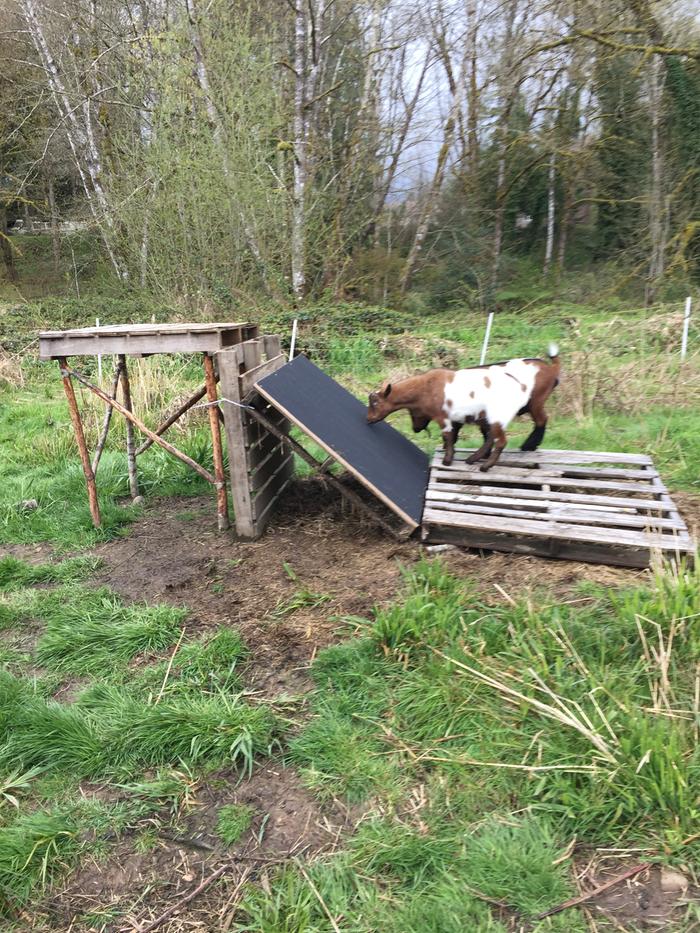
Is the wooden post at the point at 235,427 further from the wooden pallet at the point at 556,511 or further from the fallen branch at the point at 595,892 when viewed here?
the fallen branch at the point at 595,892

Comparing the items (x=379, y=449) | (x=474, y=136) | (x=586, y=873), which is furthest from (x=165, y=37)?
(x=586, y=873)

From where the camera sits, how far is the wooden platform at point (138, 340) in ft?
14.4

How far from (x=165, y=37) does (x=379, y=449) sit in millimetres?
12725

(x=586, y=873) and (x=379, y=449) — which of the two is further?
(x=379, y=449)

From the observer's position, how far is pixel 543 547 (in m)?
3.82

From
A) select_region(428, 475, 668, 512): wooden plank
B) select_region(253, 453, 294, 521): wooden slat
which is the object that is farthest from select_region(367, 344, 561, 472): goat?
select_region(253, 453, 294, 521): wooden slat

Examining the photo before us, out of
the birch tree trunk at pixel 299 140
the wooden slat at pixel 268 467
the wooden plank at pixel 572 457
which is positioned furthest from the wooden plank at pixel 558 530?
the birch tree trunk at pixel 299 140

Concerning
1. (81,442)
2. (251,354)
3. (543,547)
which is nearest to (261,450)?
(251,354)

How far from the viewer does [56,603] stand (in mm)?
4055

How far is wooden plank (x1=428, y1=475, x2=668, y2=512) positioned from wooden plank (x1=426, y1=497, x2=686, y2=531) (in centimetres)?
9

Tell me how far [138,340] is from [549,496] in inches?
123

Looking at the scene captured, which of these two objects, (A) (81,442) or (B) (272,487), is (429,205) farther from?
(A) (81,442)

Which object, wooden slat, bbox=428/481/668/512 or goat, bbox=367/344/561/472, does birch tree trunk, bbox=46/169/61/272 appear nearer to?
goat, bbox=367/344/561/472

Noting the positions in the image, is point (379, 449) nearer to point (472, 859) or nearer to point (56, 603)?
point (56, 603)
